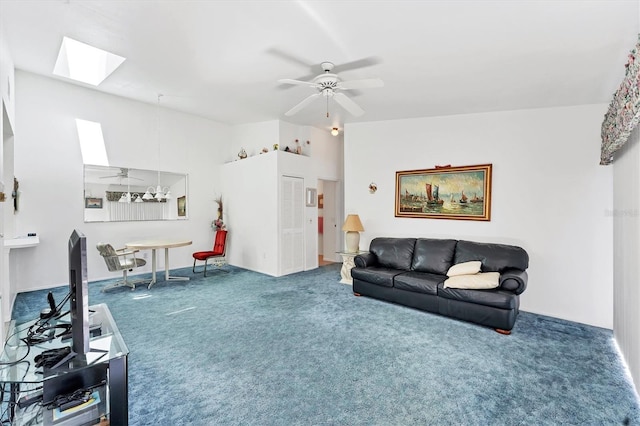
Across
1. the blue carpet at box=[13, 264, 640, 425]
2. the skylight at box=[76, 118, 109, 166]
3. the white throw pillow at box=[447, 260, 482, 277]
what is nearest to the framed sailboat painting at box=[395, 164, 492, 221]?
the white throw pillow at box=[447, 260, 482, 277]

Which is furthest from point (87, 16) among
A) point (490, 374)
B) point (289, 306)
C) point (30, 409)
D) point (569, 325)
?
point (569, 325)

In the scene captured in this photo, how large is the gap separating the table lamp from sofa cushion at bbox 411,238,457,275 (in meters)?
1.15

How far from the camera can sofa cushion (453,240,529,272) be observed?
379 cm

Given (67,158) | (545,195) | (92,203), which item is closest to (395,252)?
(545,195)

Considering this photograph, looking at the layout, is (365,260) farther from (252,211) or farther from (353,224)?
(252,211)

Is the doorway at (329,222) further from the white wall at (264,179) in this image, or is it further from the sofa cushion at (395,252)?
the sofa cushion at (395,252)

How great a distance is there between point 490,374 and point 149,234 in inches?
236

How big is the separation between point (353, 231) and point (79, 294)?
4.37 meters

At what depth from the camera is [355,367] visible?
2.54m

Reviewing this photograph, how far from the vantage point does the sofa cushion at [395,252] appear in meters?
4.60

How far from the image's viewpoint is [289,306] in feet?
13.3

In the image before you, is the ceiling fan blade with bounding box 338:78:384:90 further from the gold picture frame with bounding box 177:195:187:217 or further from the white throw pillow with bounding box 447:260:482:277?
the gold picture frame with bounding box 177:195:187:217

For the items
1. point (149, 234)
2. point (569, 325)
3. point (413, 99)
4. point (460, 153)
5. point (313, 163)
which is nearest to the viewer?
point (569, 325)

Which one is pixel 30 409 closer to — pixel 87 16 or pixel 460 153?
pixel 87 16
